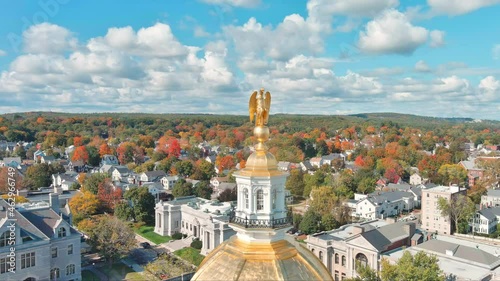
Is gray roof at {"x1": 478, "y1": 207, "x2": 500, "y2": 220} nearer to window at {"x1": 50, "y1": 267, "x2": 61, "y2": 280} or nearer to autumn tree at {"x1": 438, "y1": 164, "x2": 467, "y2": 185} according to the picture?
autumn tree at {"x1": 438, "y1": 164, "x2": 467, "y2": 185}

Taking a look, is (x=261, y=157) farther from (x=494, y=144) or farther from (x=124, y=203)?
(x=494, y=144)

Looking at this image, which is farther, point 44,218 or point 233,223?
point 44,218

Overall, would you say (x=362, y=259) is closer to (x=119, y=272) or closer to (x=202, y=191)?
(x=119, y=272)

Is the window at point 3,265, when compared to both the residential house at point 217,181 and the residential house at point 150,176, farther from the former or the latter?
the residential house at point 150,176

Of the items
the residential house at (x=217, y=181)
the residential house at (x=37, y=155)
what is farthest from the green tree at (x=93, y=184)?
the residential house at (x=37, y=155)

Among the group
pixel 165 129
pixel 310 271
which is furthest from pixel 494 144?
pixel 310 271

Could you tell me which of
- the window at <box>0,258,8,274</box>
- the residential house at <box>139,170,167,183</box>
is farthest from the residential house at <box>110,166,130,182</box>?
the window at <box>0,258,8,274</box>

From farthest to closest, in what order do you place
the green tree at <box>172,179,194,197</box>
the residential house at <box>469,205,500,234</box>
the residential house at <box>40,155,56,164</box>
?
the residential house at <box>40,155,56,164</box> < the green tree at <box>172,179,194,197</box> < the residential house at <box>469,205,500,234</box>
